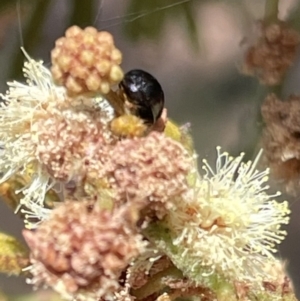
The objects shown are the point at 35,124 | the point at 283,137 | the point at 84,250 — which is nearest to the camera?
the point at 84,250

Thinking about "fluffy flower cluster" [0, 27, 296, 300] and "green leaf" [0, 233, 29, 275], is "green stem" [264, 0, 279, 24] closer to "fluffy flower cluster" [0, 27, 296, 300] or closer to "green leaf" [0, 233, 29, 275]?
"fluffy flower cluster" [0, 27, 296, 300]

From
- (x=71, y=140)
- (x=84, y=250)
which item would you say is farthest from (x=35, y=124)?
(x=84, y=250)

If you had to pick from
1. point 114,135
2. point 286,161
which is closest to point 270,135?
point 286,161

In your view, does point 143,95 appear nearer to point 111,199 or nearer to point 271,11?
point 111,199

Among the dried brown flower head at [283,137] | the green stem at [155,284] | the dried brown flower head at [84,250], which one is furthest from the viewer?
the dried brown flower head at [283,137]

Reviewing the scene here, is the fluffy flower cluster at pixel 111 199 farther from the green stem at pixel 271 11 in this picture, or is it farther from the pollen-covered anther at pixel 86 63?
the green stem at pixel 271 11

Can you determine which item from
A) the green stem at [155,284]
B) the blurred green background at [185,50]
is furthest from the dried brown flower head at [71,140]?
the blurred green background at [185,50]

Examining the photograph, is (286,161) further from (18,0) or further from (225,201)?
(18,0)
